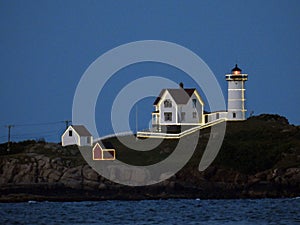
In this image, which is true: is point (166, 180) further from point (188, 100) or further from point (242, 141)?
point (188, 100)

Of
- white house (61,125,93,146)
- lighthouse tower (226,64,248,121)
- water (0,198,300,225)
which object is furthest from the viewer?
lighthouse tower (226,64,248,121)

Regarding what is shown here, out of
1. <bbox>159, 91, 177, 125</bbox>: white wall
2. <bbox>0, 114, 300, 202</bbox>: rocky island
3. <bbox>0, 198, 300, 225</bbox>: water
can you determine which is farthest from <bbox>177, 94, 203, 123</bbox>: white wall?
<bbox>0, 198, 300, 225</bbox>: water

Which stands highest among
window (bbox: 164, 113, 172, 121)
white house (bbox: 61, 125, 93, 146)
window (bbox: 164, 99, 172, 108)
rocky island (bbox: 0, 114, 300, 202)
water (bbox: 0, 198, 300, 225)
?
window (bbox: 164, 99, 172, 108)

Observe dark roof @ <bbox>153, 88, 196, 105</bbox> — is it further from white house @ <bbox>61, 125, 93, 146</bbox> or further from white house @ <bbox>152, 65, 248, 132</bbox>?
white house @ <bbox>61, 125, 93, 146</bbox>

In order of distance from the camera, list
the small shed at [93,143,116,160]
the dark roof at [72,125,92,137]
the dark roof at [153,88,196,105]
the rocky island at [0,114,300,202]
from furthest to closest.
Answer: the dark roof at [153,88,196,105], the dark roof at [72,125,92,137], the small shed at [93,143,116,160], the rocky island at [0,114,300,202]

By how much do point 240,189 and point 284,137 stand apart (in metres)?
13.8

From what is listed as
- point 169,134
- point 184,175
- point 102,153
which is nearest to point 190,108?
point 169,134

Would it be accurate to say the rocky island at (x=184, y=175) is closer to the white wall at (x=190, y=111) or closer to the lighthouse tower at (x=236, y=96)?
the lighthouse tower at (x=236, y=96)

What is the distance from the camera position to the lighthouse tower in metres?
105

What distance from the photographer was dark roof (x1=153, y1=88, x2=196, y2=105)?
350 feet

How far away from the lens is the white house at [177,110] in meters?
106

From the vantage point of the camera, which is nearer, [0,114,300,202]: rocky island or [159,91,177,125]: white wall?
[0,114,300,202]: rocky island

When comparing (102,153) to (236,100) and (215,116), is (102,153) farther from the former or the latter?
(236,100)

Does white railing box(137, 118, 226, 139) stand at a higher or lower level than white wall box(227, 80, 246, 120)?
lower
